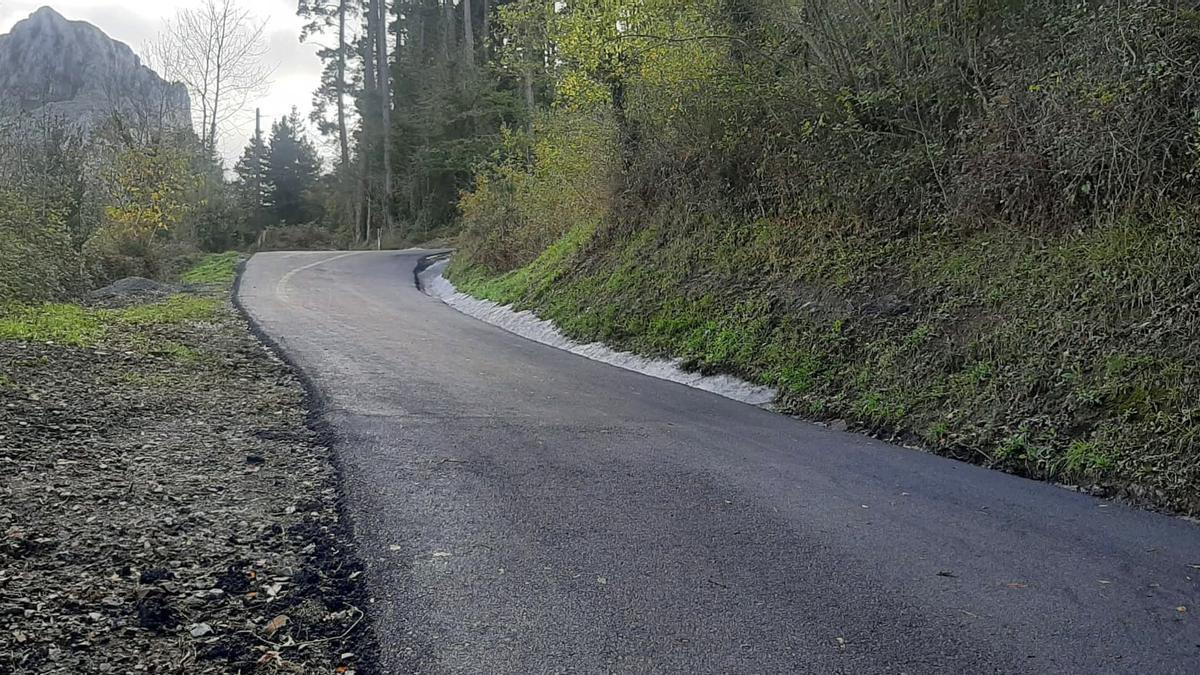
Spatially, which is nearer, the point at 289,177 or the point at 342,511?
the point at 342,511

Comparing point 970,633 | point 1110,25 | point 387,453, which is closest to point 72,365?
point 387,453

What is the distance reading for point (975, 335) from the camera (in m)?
8.67

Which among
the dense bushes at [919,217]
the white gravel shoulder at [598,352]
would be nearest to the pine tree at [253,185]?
the white gravel shoulder at [598,352]

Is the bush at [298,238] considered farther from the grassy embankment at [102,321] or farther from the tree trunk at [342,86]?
the grassy embankment at [102,321]

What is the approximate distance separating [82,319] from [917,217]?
36.1 ft

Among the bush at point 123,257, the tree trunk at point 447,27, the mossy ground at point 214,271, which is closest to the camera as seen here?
the bush at point 123,257

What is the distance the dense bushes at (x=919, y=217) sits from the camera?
7.37m

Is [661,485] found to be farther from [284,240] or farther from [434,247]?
[284,240]

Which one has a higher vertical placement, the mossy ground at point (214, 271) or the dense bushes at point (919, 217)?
the dense bushes at point (919, 217)

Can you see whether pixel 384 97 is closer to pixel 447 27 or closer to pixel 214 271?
pixel 447 27

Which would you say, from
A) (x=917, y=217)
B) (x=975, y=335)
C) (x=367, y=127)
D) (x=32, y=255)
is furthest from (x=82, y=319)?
(x=367, y=127)

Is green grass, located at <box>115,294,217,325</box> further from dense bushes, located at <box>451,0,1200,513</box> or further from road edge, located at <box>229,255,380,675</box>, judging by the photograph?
dense bushes, located at <box>451,0,1200,513</box>

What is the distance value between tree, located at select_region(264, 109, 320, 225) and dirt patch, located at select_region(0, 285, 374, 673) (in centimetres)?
4445

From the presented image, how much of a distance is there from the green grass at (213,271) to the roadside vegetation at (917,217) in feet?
29.7
